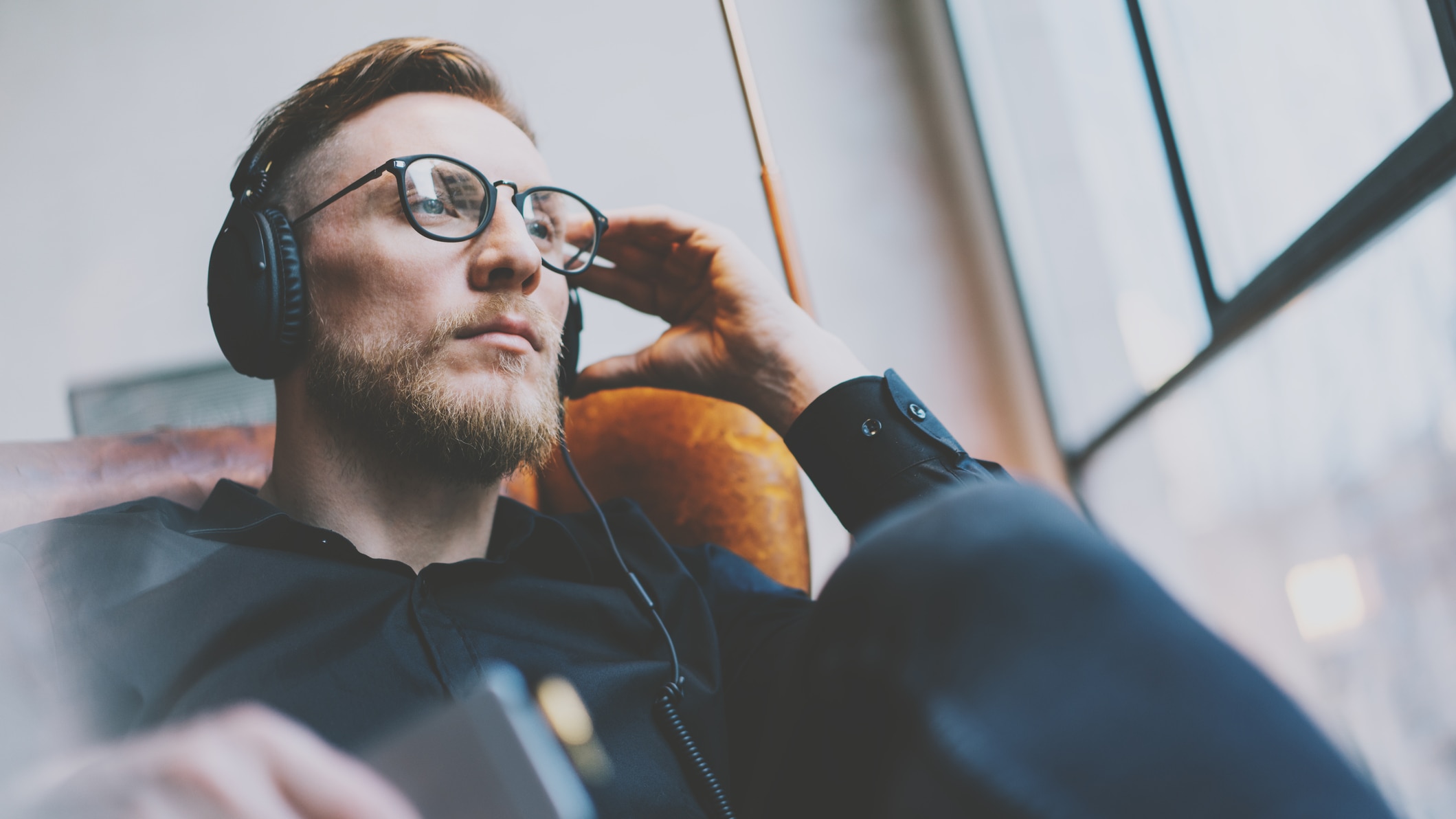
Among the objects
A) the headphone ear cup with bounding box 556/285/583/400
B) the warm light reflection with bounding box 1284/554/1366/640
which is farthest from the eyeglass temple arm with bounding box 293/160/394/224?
the warm light reflection with bounding box 1284/554/1366/640

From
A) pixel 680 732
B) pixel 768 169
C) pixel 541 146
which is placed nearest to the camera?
pixel 680 732

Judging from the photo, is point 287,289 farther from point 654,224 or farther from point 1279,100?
point 1279,100

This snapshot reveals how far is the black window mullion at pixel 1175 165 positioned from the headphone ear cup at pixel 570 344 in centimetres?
123

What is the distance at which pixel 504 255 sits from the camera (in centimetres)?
92

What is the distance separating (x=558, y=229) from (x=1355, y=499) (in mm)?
1215

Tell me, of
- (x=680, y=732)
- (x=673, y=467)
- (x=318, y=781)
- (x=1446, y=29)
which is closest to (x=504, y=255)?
(x=673, y=467)

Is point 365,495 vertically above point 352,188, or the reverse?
point 352,188

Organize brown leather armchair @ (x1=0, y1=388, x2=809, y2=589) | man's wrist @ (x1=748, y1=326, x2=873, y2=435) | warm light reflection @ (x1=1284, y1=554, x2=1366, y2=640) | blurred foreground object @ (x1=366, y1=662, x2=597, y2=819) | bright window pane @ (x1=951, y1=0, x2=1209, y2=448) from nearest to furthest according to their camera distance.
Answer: blurred foreground object @ (x1=366, y1=662, x2=597, y2=819)
man's wrist @ (x1=748, y1=326, x2=873, y2=435)
brown leather armchair @ (x1=0, y1=388, x2=809, y2=589)
warm light reflection @ (x1=1284, y1=554, x2=1366, y2=640)
bright window pane @ (x1=951, y1=0, x2=1209, y2=448)

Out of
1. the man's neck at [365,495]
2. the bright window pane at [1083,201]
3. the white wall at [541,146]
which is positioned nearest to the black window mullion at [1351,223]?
the bright window pane at [1083,201]

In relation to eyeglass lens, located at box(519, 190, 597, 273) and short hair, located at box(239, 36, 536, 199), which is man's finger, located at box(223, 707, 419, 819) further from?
short hair, located at box(239, 36, 536, 199)

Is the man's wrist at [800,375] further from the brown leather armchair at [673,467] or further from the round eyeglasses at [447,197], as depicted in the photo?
the round eyeglasses at [447,197]

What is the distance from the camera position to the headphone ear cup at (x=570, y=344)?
3.71ft

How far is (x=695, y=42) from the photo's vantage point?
2.20 metres

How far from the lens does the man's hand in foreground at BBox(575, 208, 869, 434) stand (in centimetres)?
102
